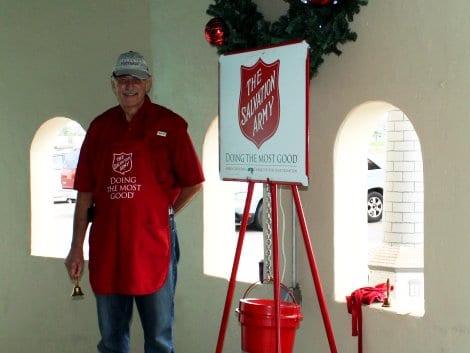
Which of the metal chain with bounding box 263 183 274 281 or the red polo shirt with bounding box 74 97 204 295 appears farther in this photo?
the metal chain with bounding box 263 183 274 281

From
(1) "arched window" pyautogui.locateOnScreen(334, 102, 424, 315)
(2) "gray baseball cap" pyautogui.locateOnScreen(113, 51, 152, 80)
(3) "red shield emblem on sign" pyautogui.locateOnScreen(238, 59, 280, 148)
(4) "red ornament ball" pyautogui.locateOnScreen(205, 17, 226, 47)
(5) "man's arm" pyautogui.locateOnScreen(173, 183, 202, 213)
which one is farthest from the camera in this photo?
(4) "red ornament ball" pyautogui.locateOnScreen(205, 17, 226, 47)

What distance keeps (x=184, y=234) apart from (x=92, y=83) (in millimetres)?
1170

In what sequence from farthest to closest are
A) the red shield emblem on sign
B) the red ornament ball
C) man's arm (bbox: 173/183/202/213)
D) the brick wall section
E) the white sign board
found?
the brick wall section → the red ornament ball → man's arm (bbox: 173/183/202/213) → the red shield emblem on sign → the white sign board

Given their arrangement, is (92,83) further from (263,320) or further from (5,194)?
(263,320)

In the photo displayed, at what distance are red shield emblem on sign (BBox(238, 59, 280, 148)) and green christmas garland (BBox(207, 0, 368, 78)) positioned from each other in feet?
1.07

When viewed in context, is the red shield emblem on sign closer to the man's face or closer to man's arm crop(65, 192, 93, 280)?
the man's face

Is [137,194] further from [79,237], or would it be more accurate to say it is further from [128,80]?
[128,80]

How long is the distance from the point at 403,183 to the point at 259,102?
184cm

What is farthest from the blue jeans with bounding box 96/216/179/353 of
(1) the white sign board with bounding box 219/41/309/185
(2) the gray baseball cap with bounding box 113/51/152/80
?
(2) the gray baseball cap with bounding box 113/51/152/80

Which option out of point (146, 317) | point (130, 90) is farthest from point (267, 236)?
point (130, 90)

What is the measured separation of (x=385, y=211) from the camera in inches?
204

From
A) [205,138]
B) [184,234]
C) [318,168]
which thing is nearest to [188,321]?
[184,234]

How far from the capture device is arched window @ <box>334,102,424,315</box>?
3.98 m

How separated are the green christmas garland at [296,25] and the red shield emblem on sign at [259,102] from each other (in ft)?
1.07
